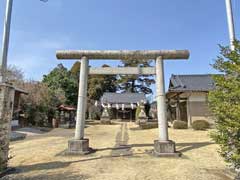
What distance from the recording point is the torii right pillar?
7.34m

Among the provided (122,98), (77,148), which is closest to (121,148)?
(77,148)

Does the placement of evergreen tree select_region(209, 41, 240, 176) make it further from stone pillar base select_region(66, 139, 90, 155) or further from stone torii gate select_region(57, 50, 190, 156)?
stone pillar base select_region(66, 139, 90, 155)

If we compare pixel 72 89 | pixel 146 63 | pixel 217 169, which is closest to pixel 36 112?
pixel 72 89

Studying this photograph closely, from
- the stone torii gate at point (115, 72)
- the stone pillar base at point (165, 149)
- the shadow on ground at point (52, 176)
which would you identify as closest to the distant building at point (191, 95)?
the stone torii gate at point (115, 72)

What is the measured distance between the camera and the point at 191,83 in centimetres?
1981

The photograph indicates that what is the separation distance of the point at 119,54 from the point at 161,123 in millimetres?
3401

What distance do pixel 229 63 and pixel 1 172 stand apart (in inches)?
244

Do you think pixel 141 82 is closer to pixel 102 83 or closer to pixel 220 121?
pixel 102 83

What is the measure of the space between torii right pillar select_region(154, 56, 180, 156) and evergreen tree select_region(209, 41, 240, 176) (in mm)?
2984

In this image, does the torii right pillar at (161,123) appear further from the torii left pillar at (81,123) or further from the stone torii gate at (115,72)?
the torii left pillar at (81,123)

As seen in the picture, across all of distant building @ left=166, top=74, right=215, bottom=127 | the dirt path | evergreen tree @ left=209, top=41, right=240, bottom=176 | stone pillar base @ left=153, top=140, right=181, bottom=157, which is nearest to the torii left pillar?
the dirt path

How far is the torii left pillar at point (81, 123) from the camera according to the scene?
25.4ft

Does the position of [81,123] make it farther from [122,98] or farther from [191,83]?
[122,98]

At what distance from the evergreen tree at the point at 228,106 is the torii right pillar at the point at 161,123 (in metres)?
2.98
